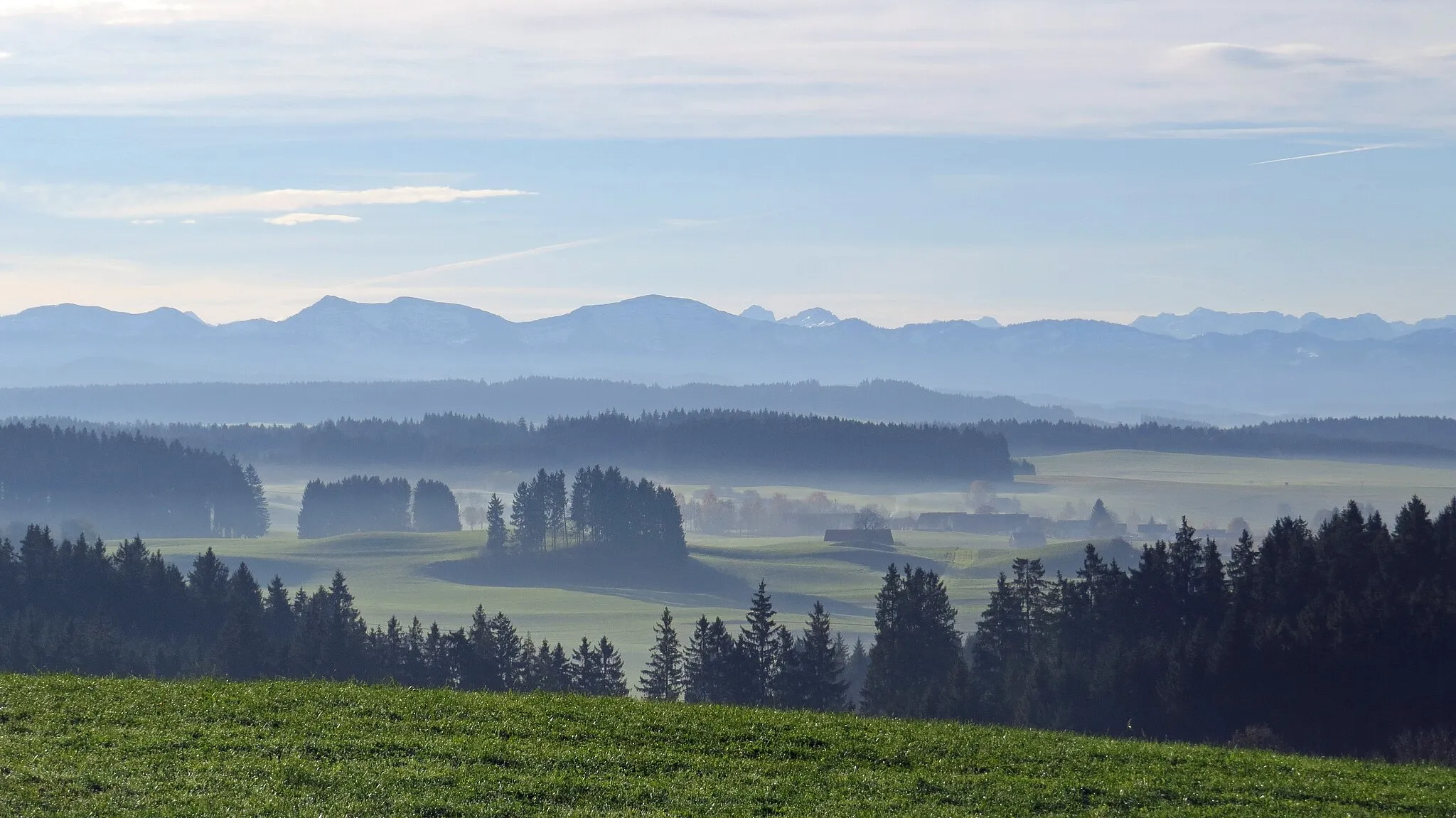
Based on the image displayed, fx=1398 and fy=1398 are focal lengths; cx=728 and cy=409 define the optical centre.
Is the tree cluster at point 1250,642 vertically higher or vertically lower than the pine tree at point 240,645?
higher

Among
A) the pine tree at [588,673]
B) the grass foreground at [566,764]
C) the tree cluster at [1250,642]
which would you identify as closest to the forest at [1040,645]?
the tree cluster at [1250,642]

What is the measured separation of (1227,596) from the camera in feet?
235

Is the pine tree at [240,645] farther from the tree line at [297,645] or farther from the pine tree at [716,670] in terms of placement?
the pine tree at [716,670]

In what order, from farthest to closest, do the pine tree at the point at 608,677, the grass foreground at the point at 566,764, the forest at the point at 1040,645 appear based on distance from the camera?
the pine tree at the point at 608,677 < the forest at the point at 1040,645 < the grass foreground at the point at 566,764

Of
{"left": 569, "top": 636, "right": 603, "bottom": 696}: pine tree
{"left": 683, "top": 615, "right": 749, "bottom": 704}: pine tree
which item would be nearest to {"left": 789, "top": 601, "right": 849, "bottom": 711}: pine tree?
{"left": 683, "top": 615, "right": 749, "bottom": 704}: pine tree

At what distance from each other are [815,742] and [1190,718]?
135 feet

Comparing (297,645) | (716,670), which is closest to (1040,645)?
(716,670)

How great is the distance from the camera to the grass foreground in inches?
720

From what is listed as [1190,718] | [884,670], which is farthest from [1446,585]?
[884,670]

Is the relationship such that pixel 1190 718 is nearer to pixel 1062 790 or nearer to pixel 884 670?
pixel 884 670

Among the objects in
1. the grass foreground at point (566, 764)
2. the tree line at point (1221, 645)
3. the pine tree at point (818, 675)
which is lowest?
the pine tree at point (818, 675)

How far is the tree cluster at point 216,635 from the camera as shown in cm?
7675

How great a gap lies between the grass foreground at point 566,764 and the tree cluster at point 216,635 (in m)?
42.0

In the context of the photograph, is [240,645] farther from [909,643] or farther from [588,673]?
[909,643]
